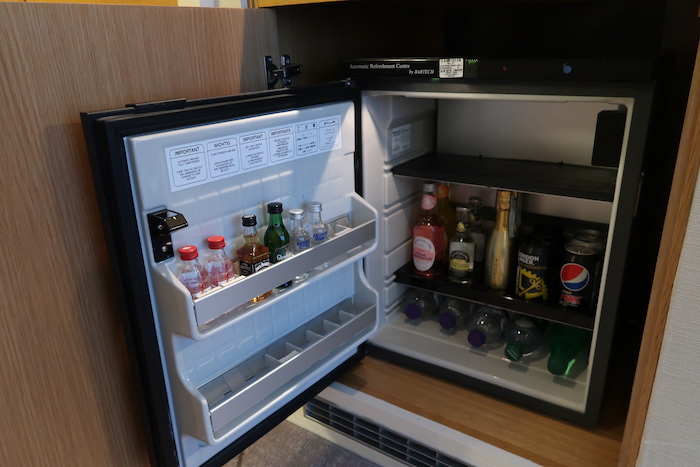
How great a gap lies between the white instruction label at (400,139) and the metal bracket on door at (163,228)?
72cm

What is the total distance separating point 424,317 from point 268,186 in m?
0.81

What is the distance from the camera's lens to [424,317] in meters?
1.58

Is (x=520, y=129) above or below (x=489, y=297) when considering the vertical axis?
above

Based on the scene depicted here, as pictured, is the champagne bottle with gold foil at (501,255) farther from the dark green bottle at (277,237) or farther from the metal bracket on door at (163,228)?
the metal bracket on door at (163,228)

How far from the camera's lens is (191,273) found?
0.83 m

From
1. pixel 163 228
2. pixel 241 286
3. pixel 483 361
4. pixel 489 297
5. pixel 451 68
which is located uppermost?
pixel 451 68

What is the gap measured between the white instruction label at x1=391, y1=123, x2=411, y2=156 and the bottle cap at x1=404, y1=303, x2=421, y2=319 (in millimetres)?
445

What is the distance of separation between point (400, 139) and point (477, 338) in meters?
0.57

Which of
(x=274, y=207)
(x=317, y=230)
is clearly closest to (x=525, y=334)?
(x=317, y=230)

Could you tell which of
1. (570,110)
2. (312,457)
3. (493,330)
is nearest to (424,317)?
(493,330)

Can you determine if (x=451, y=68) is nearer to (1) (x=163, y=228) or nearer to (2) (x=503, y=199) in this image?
(2) (x=503, y=199)

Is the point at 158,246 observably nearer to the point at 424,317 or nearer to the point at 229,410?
the point at 229,410

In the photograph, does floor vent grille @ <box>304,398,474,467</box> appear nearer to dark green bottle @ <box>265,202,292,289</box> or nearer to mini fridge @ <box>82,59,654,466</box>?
mini fridge @ <box>82,59,654,466</box>

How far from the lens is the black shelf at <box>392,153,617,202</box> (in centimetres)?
109
